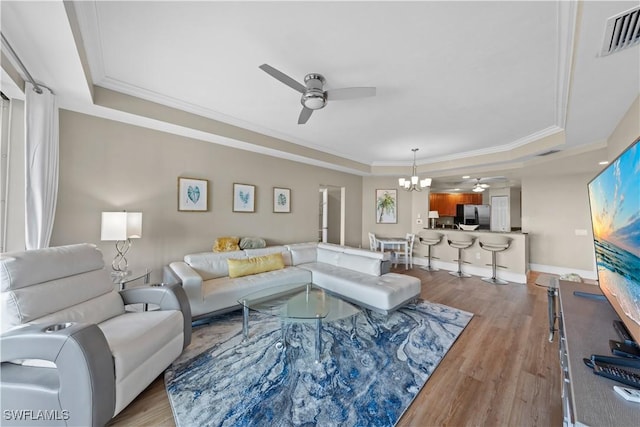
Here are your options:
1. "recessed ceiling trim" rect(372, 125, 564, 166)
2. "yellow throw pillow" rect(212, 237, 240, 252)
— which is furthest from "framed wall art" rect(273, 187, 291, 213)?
"recessed ceiling trim" rect(372, 125, 564, 166)

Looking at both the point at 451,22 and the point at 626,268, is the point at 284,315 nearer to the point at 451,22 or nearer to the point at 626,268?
the point at 626,268

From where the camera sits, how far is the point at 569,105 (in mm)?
2428

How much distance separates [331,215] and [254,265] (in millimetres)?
3609

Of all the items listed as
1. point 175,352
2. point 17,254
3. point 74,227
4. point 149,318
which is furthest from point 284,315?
point 74,227

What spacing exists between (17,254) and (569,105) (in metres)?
4.99

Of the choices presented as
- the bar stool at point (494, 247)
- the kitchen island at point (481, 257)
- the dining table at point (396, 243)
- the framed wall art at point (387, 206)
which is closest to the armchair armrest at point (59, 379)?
the dining table at point (396, 243)

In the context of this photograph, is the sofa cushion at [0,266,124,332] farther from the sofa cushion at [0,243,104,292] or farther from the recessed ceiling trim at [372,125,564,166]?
the recessed ceiling trim at [372,125,564,166]

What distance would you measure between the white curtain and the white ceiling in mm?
224

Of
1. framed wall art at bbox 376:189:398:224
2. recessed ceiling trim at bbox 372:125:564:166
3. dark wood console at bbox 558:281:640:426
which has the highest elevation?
recessed ceiling trim at bbox 372:125:564:166

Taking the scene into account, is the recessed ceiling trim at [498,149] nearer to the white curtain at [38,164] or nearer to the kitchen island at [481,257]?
the kitchen island at [481,257]

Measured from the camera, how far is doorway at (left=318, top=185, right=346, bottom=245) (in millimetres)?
6445

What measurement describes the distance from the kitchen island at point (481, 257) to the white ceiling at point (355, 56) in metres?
2.29

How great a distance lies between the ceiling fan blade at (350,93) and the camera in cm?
215

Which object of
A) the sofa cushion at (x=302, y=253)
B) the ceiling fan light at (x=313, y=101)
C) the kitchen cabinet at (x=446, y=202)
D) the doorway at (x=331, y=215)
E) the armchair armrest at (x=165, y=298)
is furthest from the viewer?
the kitchen cabinet at (x=446, y=202)
